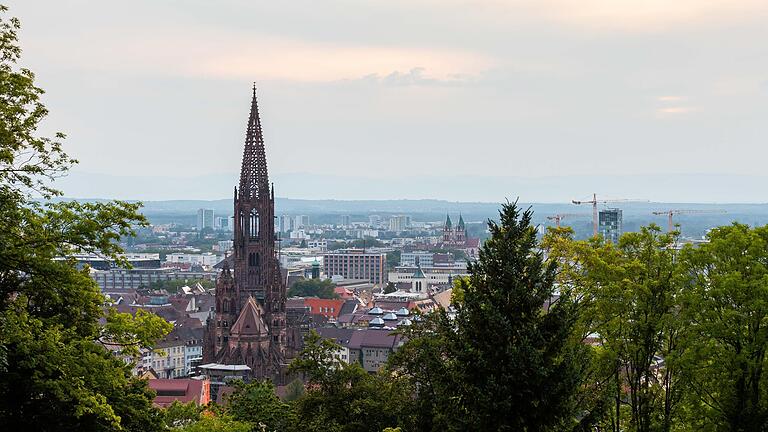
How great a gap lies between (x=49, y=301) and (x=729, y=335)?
17252 millimetres

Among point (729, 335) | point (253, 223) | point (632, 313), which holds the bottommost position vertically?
point (729, 335)

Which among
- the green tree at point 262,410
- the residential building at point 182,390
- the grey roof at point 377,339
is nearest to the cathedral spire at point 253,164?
the grey roof at point 377,339

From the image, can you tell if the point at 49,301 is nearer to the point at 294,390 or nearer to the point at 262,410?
the point at 262,410

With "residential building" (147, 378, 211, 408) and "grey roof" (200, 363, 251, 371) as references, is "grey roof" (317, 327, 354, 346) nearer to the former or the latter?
"grey roof" (200, 363, 251, 371)

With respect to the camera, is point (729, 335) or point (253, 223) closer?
point (729, 335)

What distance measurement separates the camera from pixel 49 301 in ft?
82.6

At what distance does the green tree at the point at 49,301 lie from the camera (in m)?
23.0

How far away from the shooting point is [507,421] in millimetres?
26484

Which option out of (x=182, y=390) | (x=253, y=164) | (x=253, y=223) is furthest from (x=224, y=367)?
(x=253, y=164)

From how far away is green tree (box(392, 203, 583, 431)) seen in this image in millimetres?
26438

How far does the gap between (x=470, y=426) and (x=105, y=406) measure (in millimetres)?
8383

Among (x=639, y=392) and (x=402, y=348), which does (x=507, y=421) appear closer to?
(x=639, y=392)

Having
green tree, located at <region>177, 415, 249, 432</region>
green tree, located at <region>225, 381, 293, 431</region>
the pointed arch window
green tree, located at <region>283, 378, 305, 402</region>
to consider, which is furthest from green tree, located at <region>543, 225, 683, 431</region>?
the pointed arch window

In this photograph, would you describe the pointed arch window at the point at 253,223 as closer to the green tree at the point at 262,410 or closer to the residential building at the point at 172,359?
the residential building at the point at 172,359
